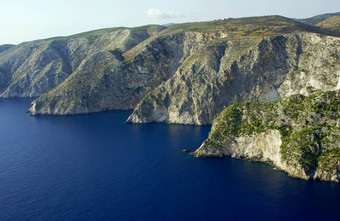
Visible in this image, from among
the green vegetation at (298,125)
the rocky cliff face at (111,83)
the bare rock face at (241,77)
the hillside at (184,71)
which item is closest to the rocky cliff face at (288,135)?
the green vegetation at (298,125)

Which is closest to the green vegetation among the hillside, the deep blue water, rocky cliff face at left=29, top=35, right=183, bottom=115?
the deep blue water

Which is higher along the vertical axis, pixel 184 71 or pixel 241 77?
pixel 184 71

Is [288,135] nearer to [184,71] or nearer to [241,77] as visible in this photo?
[241,77]

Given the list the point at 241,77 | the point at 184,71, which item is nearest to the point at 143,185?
the point at 241,77

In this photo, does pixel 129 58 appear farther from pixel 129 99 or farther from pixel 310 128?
pixel 310 128

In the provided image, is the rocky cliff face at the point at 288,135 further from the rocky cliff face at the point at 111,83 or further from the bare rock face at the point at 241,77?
the rocky cliff face at the point at 111,83
